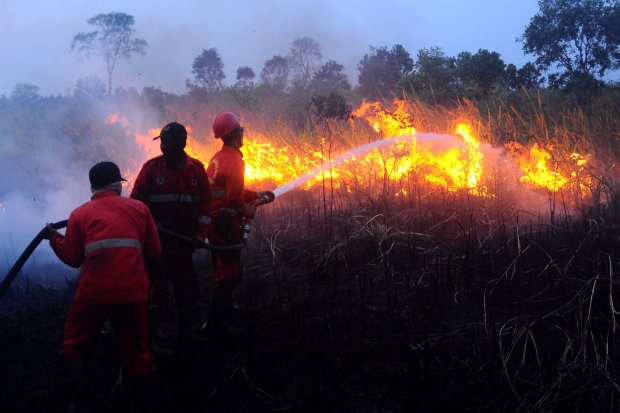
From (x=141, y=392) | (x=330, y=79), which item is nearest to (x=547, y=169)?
(x=141, y=392)

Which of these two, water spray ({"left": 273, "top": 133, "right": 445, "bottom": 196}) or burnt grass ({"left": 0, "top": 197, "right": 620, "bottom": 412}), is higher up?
water spray ({"left": 273, "top": 133, "right": 445, "bottom": 196})

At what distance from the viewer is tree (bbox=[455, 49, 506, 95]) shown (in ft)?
55.8

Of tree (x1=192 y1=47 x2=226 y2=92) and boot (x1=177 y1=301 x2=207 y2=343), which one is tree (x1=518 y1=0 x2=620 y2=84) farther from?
tree (x1=192 y1=47 x2=226 y2=92)

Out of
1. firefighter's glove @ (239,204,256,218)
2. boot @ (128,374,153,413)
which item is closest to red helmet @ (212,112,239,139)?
firefighter's glove @ (239,204,256,218)

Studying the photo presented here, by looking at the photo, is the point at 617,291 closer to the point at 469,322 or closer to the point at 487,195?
the point at 469,322

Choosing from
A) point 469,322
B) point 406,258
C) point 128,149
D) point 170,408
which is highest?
point 128,149

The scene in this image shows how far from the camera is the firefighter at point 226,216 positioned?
4879 mm

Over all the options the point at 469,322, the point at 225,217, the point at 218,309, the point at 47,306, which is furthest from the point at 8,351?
Answer: the point at 469,322

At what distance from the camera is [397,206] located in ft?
27.5

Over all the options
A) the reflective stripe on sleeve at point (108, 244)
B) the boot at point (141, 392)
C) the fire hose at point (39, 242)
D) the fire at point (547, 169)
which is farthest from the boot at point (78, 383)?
the fire at point (547, 169)

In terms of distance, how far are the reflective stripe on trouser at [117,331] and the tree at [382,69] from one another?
64.7 ft

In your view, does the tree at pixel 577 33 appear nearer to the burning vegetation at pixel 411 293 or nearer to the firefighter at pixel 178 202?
the burning vegetation at pixel 411 293

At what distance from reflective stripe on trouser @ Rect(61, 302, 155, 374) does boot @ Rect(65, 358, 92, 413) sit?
5 cm

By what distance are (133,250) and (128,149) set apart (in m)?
→ 13.5
